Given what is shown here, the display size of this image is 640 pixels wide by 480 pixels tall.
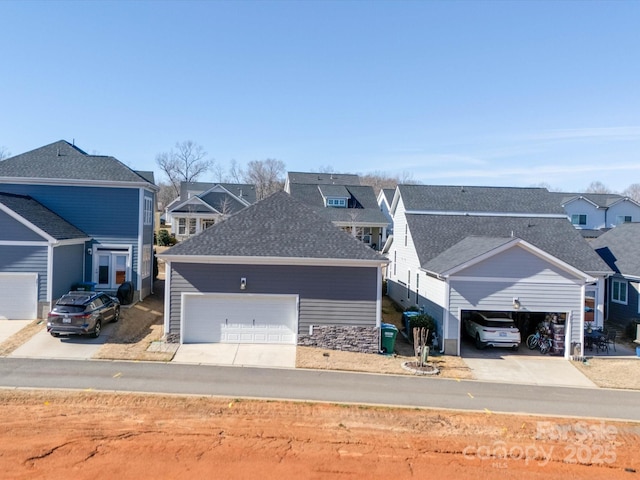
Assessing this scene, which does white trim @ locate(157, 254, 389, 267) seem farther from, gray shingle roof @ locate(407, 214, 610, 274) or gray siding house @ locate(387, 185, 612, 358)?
gray shingle roof @ locate(407, 214, 610, 274)

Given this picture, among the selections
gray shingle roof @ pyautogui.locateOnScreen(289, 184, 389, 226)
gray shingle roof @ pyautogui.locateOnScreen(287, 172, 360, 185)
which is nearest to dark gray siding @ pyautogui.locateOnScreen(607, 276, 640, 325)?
gray shingle roof @ pyautogui.locateOnScreen(289, 184, 389, 226)

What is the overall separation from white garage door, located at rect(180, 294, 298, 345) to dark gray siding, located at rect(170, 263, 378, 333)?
0.38 meters

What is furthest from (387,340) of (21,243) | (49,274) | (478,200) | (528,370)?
(21,243)

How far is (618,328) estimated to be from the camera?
23234mm

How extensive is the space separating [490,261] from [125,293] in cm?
1731

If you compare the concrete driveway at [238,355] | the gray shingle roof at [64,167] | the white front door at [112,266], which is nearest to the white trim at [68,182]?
the gray shingle roof at [64,167]

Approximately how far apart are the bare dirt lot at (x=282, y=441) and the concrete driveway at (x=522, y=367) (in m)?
3.51

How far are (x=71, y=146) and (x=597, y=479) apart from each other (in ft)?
95.0

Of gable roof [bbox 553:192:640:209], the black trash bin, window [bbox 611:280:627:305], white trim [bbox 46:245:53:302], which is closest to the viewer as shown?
white trim [bbox 46:245:53:302]

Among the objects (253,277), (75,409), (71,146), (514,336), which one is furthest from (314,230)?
(71,146)

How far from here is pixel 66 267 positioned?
21.0 m

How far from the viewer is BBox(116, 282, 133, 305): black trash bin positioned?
2161cm

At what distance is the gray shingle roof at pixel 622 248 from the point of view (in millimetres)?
23595

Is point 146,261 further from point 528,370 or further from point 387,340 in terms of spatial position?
point 528,370
